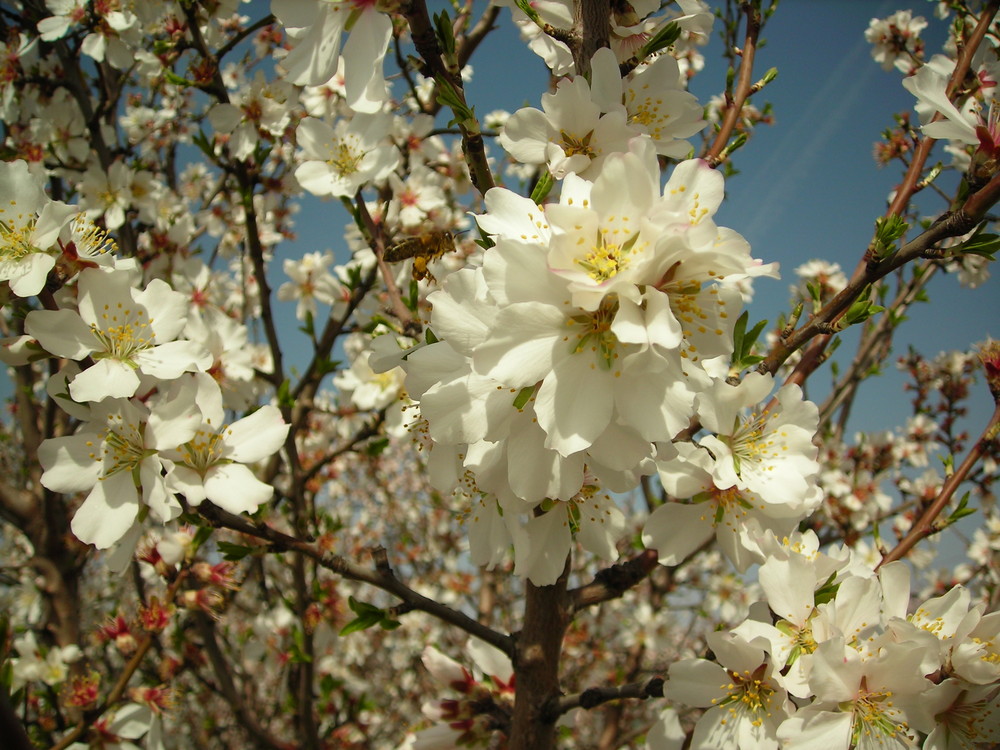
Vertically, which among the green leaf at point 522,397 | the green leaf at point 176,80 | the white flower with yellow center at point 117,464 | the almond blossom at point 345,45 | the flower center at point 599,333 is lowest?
the green leaf at point 522,397

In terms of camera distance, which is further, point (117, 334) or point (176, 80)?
point (176, 80)

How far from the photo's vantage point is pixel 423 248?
1.65m

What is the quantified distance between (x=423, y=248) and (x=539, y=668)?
3.82 feet

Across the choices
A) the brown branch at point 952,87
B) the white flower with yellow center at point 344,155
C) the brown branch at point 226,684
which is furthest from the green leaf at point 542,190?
the brown branch at point 226,684

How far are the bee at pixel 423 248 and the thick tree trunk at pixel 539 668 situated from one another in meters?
0.90

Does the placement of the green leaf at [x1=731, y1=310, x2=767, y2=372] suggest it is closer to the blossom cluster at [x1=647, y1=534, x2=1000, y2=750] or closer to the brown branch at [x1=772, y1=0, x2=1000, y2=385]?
the brown branch at [x1=772, y1=0, x2=1000, y2=385]

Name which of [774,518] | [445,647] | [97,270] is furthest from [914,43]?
[445,647]

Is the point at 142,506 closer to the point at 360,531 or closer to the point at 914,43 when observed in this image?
the point at 914,43

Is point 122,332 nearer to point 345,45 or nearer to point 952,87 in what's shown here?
point 345,45

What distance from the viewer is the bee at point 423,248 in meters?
1.64

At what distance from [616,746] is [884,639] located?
1661 mm

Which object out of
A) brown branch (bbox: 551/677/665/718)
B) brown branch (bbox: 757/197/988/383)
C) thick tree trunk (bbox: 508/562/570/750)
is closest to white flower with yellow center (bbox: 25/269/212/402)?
thick tree trunk (bbox: 508/562/570/750)

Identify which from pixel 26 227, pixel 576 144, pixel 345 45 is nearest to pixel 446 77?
pixel 345 45

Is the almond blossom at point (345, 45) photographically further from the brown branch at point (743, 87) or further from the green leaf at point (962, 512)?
the green leaf at point (962, 512)
